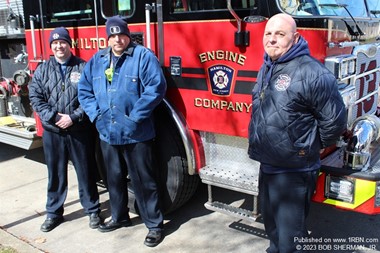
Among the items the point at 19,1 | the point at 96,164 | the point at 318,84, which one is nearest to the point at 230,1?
the point at 318,84

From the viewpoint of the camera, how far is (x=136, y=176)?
139 inches

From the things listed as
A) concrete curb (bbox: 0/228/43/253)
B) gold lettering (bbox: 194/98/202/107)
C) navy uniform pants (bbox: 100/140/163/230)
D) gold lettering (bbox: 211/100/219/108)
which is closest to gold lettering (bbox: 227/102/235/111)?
gold lettering (bbox: 211/100/219/108)

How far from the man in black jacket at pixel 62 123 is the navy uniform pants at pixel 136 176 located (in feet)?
0.84

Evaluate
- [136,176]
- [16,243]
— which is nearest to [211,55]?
[136,176]

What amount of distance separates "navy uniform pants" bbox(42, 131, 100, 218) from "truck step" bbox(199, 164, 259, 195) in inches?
41.1

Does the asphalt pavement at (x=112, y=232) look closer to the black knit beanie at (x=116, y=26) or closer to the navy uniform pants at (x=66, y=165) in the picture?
the navy uniform pants at (x=66, y=165)

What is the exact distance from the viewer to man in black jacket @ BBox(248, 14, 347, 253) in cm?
235

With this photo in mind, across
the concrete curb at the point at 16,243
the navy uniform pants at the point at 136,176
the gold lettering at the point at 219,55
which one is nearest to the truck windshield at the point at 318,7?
the gold lettering at the point at 219,55

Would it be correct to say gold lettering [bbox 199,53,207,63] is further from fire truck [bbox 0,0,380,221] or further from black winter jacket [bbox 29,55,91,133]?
black winter jacket [bbox 29,55,91,133]

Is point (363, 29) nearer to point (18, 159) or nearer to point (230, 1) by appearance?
point (230, 1)

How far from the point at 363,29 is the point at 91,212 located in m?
2.73

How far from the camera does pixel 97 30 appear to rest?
12.8 ft

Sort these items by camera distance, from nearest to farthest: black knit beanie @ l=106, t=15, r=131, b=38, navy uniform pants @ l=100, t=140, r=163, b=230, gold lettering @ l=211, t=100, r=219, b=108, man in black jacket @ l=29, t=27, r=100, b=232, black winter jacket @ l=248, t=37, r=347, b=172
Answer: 1. black winter jacket @ l=248, t=37, r=347, b=172
2. black knit beanie @ l=106, t=15, r=131, b=38
3. gold lettering @ l=211, t=100, r=219, b=108
4. navy uniform pants @ l=100, t=140, r=163, b=230
5. man in black jacket @ l=29, t=27, r=100, b=232

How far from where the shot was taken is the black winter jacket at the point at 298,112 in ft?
7.65
